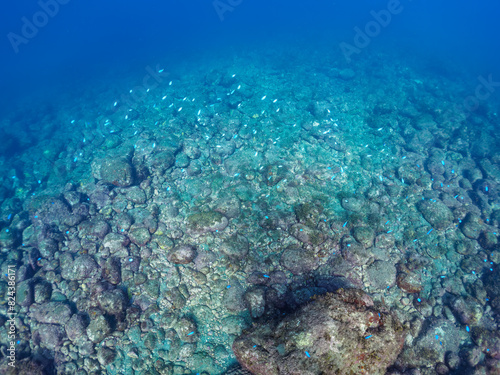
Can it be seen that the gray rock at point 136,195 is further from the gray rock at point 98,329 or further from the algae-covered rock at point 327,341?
the algae-covered rock at point 327,341

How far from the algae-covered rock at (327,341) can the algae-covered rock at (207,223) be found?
4.65m

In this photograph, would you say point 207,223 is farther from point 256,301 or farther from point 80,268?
point 80,268

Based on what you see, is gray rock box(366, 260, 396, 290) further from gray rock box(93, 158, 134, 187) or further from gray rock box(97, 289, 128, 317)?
gray rock box(93, 158, 134, 187)

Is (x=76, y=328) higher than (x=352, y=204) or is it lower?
higher

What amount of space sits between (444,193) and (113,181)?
18201mm

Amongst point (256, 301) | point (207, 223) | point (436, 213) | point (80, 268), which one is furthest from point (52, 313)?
point (436, 213)

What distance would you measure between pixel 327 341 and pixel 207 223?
6400 millimetres

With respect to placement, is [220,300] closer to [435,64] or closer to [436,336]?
[436,336]

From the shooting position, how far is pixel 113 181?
12.8 meters

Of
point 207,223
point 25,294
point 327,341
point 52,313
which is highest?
point 25,294

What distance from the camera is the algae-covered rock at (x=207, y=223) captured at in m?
10.3

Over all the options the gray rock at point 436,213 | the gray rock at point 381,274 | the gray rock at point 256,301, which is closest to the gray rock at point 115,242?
the gray rock at point 256,301

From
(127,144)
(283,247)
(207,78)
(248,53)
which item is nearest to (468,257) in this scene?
(283,247)

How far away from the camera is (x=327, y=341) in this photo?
5.39m
